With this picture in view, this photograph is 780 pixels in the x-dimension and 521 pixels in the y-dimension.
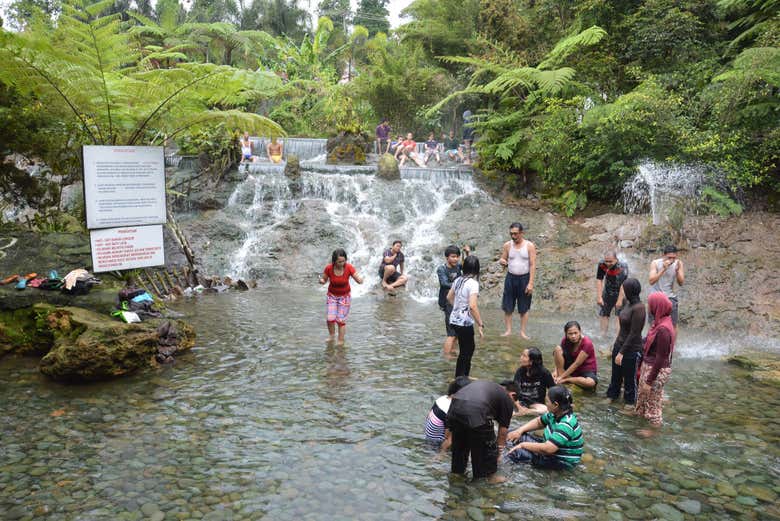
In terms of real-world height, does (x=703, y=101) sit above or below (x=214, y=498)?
above

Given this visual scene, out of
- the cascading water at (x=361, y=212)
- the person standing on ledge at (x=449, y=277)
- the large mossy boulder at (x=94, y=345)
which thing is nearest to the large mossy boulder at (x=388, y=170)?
the cascading water at (x=361, y=212)

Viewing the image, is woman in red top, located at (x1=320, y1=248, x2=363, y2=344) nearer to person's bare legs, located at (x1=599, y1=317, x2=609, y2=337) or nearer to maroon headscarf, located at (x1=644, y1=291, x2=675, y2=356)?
maroon headscarf, located at (x1=644, y1=291, x2=675, y2=356)

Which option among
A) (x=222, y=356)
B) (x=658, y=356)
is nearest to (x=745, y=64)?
(x=658, y=356)

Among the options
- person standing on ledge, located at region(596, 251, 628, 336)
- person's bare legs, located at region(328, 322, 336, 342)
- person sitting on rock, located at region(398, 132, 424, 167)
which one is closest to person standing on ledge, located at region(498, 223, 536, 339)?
person standing on ledge, located at region(596, 251, 628, 336)

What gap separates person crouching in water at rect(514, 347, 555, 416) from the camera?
5.91m

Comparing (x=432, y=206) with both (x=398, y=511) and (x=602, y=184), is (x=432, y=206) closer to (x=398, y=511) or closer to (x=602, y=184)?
(x=602, y=184)

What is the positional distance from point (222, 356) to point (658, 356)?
222 inches

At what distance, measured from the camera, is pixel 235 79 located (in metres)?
9.41

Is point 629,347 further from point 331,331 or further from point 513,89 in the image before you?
point 513,89

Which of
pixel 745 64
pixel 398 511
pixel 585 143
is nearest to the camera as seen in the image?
pixel 398 511

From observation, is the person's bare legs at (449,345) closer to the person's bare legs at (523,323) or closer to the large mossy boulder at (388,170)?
the person's bare legs at (523,323)

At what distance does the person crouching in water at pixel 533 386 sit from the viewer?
591cm

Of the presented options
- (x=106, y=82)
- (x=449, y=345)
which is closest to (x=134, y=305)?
(x=106, y=82)

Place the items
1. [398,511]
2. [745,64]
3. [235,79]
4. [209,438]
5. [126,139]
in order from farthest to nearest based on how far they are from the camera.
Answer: [745,64] < [126,139] < [235,79] < [209,438] < [398,511]
